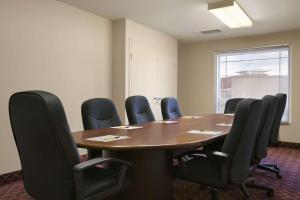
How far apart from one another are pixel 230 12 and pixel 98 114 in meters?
2.67

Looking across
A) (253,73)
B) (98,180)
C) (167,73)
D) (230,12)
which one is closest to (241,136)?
(98,180)

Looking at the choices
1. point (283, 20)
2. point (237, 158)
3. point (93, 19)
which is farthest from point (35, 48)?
point (283, 20)

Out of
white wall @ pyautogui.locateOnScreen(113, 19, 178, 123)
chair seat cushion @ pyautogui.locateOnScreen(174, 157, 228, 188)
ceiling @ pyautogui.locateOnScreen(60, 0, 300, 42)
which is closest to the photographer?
chair seat cushion @ pyautogui.locateOnScreen(174, 157, 228, 188)

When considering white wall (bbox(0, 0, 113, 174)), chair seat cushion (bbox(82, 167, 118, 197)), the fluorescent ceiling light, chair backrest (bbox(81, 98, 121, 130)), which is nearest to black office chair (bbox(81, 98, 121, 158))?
chair backrest (bbox(81, 98, 121, 130))

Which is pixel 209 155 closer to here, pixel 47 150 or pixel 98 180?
pixel 98 180

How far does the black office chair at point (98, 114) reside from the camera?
2.72 m

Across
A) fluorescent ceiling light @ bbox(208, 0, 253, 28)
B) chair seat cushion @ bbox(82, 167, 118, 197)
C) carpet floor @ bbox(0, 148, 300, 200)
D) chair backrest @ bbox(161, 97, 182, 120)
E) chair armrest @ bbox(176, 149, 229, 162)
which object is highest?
fluorescent ceiling light @ bbox(208, 0, 253, 28)

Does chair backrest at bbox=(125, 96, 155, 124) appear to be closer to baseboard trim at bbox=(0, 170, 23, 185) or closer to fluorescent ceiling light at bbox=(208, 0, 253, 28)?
baseboard trim at bbox=(0, 170, 23, 185)

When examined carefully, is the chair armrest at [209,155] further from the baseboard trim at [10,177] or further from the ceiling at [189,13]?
the ceiling at [189,13]

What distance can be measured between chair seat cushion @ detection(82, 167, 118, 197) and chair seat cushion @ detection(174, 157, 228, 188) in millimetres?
Answer: 556

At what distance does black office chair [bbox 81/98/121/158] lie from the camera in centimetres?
272

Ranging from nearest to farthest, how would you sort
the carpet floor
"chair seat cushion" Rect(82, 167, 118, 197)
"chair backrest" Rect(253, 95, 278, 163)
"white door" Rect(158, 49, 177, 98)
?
"chair seat cushion" Rect(82, 167, 118, 197)
"chair backrest" Rect(253, 95, 278, 163)
the carpet floor
"white door" Rect(158, 49, 177, 98)

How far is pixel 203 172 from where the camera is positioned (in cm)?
205

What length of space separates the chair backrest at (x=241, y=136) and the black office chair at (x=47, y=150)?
2.91ft
